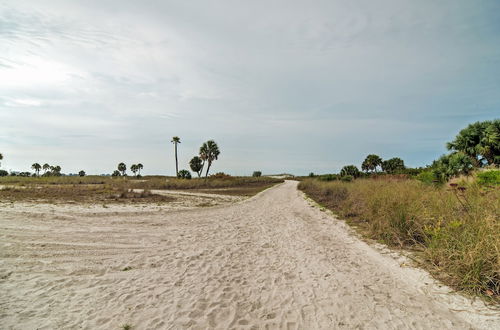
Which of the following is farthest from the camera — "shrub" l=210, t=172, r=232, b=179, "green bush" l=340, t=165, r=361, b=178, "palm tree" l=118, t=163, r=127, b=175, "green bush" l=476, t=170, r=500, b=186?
"palm tree" l=118, t=163, r=127, b=175

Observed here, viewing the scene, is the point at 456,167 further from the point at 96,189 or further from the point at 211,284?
the point at 96,189

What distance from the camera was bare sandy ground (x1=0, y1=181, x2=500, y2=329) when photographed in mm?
3268

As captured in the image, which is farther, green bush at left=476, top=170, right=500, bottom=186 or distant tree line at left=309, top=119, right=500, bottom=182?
distant tree line at left=309, top=119, right=500, bottom=182

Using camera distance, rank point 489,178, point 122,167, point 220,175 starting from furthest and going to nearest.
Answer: point 122,167 → point 220,175 → point 489,178

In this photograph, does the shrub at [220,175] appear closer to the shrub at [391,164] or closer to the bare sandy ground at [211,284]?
the shrub at [391,164]

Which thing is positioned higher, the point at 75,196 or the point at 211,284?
the point at 75,196

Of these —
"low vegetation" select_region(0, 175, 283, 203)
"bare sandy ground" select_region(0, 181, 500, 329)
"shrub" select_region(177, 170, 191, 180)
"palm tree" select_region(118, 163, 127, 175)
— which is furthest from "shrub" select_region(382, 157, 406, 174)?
"palm tree" select_region(118, 163, 127, 175)

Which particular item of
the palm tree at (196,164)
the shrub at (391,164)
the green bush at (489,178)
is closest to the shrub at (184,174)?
the palm tree at (196,164)

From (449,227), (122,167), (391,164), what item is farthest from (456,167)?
(122,167)

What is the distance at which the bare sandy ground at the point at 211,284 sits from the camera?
3268mm

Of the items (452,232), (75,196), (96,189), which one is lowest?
(452,232)

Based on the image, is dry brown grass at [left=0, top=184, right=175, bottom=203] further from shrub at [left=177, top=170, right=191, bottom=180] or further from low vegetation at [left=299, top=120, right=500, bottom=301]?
shrub at [left=177, top=170, right=191, bottom=180]

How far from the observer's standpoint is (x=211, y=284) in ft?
14.4

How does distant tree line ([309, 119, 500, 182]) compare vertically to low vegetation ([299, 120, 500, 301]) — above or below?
above
